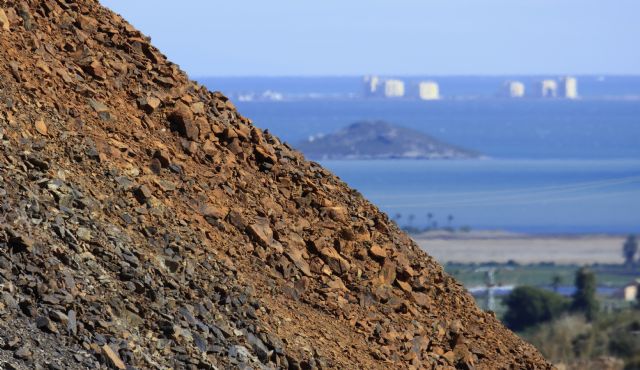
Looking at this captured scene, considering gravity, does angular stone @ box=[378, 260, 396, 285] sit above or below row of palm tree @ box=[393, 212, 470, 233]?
below

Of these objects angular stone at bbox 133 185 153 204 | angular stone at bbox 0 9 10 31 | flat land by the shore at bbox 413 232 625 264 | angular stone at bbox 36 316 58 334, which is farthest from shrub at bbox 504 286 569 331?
angular stone at bbox 36 316 58 334

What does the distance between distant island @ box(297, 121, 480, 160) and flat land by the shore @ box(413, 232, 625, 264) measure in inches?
1634

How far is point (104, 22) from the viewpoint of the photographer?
1088 cm

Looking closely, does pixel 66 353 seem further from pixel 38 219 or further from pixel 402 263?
pixel 402 263

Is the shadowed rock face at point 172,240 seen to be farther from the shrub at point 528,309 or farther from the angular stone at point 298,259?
the shrub at point 528,309

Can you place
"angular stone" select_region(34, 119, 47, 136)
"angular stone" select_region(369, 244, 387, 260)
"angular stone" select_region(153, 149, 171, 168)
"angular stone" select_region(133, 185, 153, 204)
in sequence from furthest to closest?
"angular stone" select_region(369, 244, 387, 260) → "angular stone" select_region(153, 149, 171, 168) → "angular stone" select_region(133, 185, 153, 204) → "angular stone" select_region(34, 119, 47, 136)

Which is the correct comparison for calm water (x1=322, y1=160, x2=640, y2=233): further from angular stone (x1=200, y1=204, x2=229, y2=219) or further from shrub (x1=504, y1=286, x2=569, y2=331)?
angular stone (x1=200, y1=204, x2=229, y2=219)

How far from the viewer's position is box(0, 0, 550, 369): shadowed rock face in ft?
25.1

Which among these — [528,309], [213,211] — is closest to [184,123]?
[213,211]

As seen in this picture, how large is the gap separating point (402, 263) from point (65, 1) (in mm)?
3313

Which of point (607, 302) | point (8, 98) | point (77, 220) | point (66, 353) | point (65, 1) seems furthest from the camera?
point (607, 302)

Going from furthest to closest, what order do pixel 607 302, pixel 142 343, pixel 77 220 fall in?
pixel 607 302, pixel 77 220, pixel 142 343

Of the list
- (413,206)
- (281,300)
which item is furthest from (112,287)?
(413,206)

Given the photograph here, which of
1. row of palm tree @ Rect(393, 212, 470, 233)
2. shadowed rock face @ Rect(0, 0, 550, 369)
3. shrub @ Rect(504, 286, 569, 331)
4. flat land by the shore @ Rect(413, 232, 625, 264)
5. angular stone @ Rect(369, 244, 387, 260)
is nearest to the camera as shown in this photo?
shadowed rock face @ Rect(0, 0, 550, 369)
